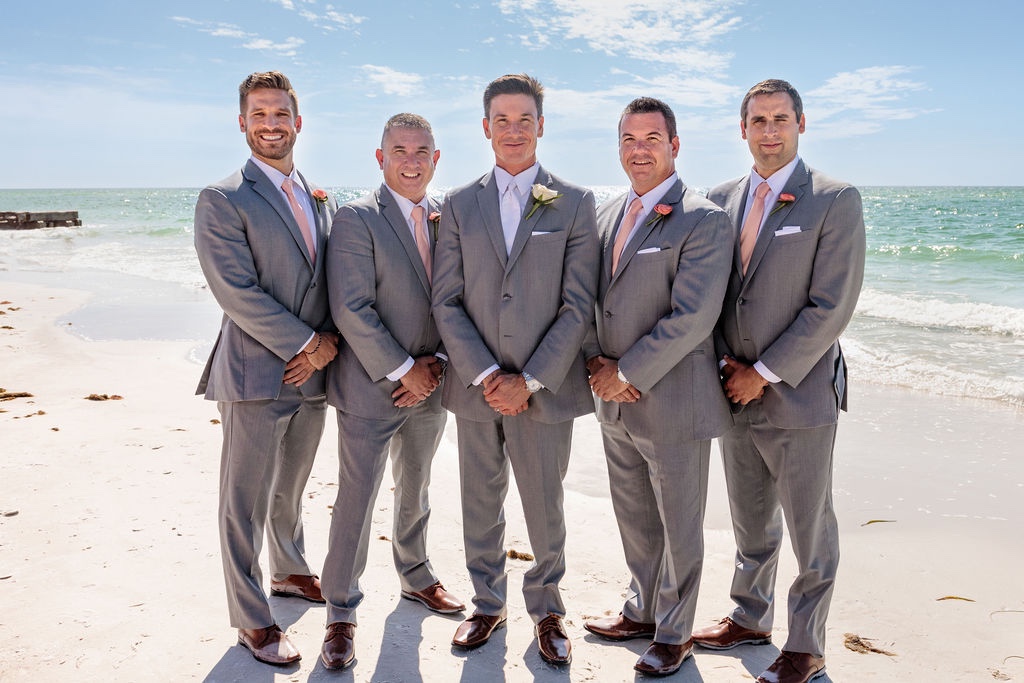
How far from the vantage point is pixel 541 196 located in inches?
130

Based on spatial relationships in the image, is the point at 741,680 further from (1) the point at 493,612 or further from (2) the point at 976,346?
(2) the point at 976,346

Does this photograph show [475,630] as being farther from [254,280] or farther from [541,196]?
[541,196]

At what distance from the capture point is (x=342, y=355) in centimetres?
355

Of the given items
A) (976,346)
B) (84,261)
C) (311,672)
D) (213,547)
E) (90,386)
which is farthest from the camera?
(84,261)

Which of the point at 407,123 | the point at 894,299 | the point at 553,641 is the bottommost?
the point at 553,641

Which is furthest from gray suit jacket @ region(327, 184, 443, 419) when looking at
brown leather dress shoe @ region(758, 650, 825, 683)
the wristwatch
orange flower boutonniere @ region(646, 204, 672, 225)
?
brown leather dress shoe @ region(758, 650, 825, 683)

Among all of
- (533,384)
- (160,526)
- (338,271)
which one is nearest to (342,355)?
(338,271)

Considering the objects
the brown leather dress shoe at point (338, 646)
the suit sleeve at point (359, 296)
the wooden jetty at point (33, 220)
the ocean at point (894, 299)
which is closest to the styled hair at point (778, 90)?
the suit sleeve at point (359, 296)

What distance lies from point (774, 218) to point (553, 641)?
2.05 metres

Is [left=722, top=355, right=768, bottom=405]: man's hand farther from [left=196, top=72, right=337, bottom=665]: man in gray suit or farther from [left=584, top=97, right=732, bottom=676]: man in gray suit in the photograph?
[left=196, top=72, right=337, bottom=665]: man in gray suit

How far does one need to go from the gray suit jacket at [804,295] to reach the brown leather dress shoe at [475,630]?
1.55 meters

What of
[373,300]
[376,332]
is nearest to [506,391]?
[376,332]

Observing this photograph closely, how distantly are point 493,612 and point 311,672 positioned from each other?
0.83 meters

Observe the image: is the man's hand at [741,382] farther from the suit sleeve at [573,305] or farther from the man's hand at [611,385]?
the suit sleeve at [573,305]
